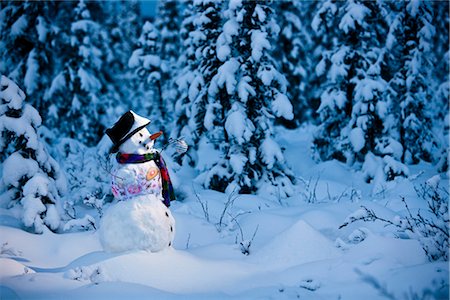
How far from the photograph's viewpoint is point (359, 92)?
10680mm

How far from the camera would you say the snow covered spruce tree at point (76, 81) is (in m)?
17.0

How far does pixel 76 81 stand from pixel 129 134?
592 inches

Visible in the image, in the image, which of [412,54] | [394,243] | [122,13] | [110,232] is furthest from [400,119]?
[122,13]

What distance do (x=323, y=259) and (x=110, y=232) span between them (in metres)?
2.75

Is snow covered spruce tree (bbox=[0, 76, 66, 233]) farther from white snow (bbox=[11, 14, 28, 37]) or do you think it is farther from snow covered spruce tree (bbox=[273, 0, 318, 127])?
snow covered spruce tree (bbox=[273, 0, 318, 127])

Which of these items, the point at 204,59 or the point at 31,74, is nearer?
the point at 204,59

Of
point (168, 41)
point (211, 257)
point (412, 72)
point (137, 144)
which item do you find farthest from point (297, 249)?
point (168, 41)

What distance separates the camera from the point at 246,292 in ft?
12.1

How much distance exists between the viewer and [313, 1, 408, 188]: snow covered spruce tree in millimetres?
10562

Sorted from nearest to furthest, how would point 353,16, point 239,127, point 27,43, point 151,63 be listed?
point 239,127 < point 353,16 < point 27,43 < point 151,63

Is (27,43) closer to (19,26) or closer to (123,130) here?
(19,26)

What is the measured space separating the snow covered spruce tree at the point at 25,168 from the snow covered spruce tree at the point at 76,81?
1187 cm

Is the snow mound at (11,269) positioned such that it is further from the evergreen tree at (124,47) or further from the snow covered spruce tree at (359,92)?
the evergreen tree at (124,47)

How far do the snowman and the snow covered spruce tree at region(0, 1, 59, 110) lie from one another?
44.4 ft
